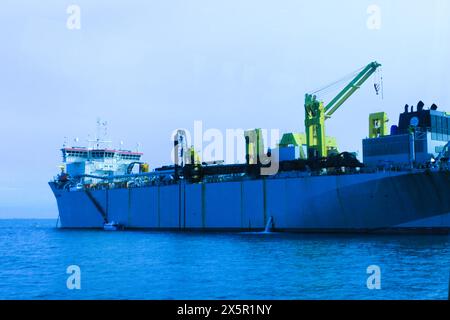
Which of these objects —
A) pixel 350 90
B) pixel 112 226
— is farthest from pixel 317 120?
pixel 112 226

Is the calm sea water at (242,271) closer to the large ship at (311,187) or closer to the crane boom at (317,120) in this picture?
the large ship at (311,187)

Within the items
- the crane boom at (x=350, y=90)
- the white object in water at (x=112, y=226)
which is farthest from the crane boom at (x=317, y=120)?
the white object in water at (x=112, y=226)

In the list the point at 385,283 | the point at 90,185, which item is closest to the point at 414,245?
the point at 385,283

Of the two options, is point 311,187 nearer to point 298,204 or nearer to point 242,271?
point 298,204

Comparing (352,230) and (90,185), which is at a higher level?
(90,185)

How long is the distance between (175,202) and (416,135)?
2134 cm

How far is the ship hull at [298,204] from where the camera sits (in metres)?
31.8

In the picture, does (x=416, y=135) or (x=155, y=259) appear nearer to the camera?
(x=155, y=259)

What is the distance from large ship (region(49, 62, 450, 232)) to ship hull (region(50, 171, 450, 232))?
0.21 ft

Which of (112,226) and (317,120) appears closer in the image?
(317,120)

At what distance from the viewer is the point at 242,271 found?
1845cm

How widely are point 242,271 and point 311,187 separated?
1865 centimetres

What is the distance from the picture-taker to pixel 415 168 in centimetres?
3275
